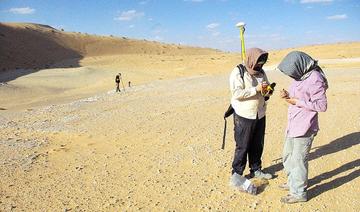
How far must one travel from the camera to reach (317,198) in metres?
5.67

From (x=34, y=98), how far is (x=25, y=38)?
131 feet

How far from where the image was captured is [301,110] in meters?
5.27

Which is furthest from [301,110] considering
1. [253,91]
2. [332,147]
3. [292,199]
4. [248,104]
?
[332,147]

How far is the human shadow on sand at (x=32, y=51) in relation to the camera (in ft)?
162

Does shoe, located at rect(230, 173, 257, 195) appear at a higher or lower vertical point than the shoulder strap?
lower

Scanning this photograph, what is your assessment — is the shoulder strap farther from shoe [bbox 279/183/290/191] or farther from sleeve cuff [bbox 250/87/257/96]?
shoe [bbox 279/183/290/191]

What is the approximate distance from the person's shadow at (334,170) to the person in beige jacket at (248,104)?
893mm

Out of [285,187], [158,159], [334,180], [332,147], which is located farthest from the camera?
[332,147]

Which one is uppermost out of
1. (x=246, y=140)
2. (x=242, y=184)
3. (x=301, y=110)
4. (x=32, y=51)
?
(x=301, y=110)

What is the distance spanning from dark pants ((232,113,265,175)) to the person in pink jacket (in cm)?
58

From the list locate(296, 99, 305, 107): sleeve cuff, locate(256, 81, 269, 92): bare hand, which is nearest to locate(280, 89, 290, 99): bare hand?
locate(296, 99, 305, 107): sleeve cuff

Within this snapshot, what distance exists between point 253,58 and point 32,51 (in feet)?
181

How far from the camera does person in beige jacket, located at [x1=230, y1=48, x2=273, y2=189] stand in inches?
224

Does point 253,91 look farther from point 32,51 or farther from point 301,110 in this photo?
point 32,51
